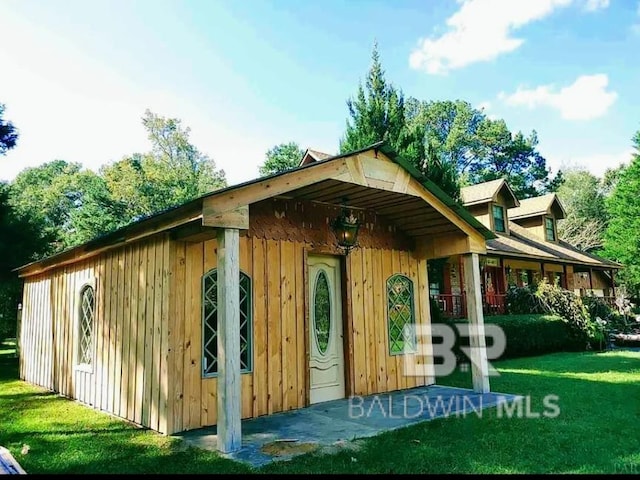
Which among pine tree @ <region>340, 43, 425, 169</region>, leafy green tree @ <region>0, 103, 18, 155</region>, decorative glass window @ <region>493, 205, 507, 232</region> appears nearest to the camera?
leafy green tree @ <region>0, 103, 18, 155</region>

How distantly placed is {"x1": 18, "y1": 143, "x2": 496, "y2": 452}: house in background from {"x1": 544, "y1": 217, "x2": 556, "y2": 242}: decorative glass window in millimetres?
14978

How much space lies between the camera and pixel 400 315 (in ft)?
26.9

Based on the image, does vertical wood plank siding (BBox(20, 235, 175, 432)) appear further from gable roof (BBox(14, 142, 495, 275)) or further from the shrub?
the shrub

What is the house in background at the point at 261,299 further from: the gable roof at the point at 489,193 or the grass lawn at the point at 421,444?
the gable roof at the point at 489,193

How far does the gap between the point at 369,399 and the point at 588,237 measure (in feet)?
108

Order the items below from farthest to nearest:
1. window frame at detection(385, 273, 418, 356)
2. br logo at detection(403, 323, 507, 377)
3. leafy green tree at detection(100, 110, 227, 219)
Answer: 1. leafy green tree at detection(100, 110, 227, 219)
2. window frame at detection(385, 273, 418, 356)
3. br logo at detection(403, 323, 507, 377)

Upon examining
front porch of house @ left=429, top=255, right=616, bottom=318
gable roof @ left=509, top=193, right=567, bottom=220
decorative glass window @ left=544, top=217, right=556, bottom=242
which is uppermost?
gable roof @ left=509, top=193, right=567, bottom=220

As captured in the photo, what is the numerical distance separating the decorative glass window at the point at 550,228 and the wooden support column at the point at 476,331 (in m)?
15.4

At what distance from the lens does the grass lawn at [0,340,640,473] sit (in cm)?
398

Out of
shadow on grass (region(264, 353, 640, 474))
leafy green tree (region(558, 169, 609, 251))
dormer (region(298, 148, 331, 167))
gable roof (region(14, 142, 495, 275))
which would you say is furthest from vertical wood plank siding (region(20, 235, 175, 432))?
leafy green tree (region(558, 169, 609, 251))

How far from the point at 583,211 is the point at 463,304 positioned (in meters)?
27.6

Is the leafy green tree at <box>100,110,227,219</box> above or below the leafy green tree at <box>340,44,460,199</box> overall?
above

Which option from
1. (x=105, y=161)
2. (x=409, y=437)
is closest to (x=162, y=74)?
(x=409, y=437)

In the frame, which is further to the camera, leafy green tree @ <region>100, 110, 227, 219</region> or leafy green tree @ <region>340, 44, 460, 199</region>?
leafy green tree @ <region>100, 110, 227, 219</region>
